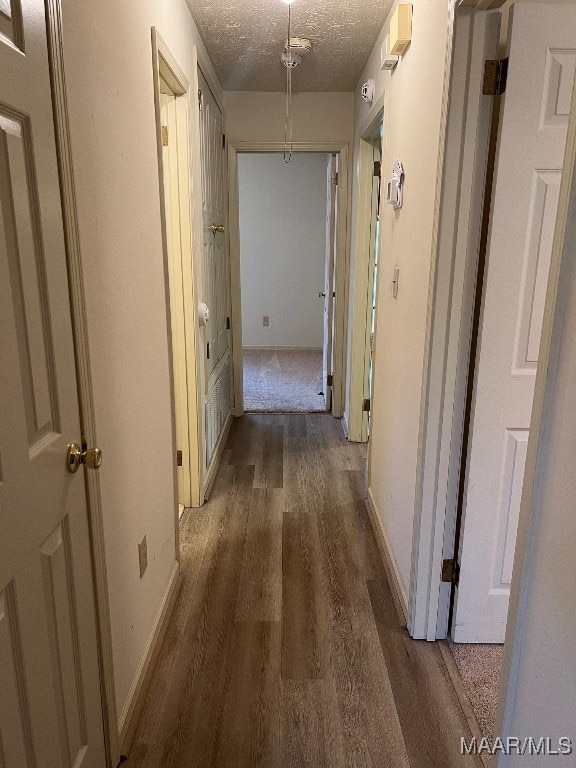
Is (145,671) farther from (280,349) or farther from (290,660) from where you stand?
(280,349)

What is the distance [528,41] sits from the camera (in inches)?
57.2

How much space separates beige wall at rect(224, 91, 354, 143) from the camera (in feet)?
12.4

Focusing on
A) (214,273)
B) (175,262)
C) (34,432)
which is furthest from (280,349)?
(34,432)

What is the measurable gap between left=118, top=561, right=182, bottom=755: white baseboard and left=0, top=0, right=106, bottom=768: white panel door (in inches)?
15.5

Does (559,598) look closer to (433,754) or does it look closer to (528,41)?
(433,754)

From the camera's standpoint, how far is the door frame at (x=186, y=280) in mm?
1923

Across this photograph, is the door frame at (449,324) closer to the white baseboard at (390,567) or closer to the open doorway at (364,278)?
the white baseboard at (390,567)

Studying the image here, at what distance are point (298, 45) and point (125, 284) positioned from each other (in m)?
2.10

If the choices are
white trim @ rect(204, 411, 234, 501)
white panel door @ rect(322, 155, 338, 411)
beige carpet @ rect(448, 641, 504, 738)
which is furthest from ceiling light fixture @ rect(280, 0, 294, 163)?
beige carpet @ rect(448, 641, 504, 738)

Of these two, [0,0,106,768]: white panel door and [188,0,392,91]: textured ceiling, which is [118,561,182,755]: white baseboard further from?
[188,0,392,91]: textured ceiling

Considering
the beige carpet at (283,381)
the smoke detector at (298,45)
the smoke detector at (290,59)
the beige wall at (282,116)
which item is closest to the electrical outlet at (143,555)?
the smoke detector at (298,45)

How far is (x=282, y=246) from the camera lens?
21.6ft

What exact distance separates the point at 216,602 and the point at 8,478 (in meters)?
1.48

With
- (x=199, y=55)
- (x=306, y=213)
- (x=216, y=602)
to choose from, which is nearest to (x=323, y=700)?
(x=216, y=602)
